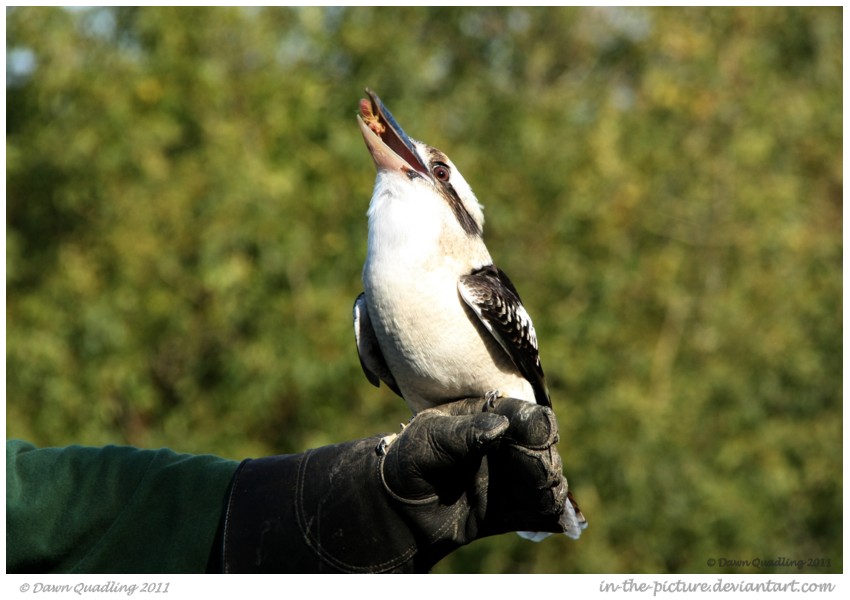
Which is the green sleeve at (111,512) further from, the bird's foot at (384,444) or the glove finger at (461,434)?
the glove finger at (461,434)

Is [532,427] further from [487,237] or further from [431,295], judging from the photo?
[487,237]

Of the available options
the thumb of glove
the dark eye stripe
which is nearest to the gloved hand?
the thumb of glove

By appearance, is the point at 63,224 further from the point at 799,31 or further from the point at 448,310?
the point at 799,31

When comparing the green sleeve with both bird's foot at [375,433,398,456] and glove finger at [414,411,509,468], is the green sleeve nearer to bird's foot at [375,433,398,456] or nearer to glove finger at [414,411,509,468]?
bird's foot at [375,433,398,456]

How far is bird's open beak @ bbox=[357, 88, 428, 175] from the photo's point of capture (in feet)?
18.1

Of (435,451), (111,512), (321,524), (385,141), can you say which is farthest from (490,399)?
(111,512)

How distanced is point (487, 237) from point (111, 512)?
7.86 meters

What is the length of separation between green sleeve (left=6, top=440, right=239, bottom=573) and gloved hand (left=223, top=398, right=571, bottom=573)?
0.63ft

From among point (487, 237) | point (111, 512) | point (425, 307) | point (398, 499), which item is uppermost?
point (425, 307)

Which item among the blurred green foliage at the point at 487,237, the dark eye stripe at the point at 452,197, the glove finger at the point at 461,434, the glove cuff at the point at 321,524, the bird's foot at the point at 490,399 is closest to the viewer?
the glove finger at the point at 461,434

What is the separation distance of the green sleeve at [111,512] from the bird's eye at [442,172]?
5.72 feet

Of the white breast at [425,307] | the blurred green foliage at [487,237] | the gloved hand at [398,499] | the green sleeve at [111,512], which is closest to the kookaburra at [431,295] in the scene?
the white breast at [425,307]

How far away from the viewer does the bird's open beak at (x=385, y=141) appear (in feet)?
18.1

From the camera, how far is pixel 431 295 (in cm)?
529
